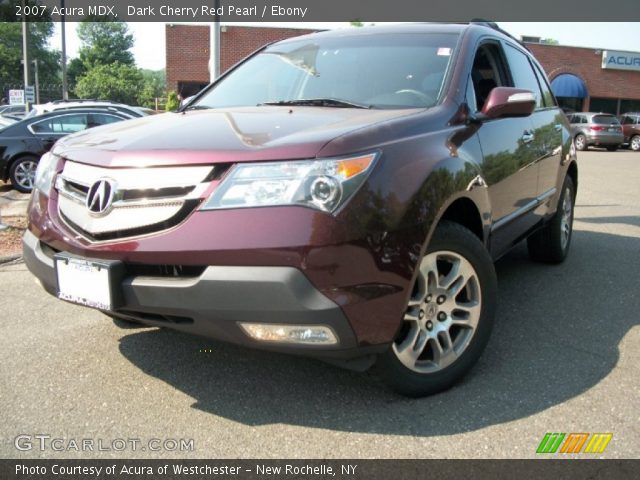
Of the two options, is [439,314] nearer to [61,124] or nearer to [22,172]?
[22,172]

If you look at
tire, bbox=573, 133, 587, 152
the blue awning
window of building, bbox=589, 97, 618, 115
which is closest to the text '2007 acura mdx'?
tire, bbox=573, 133, 587, 152

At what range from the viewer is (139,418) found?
261 cm

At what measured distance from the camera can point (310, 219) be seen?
2.21 metres

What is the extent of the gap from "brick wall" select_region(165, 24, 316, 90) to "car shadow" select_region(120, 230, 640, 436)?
2795 cm

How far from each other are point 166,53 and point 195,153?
29979 millimetres

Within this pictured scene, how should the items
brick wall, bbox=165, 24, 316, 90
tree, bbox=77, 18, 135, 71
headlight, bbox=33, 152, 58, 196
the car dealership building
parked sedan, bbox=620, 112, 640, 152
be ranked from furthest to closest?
tree, bbox=77, 18, 135, 71 < the car dealership building < brick wall, bbox=165, 24, 316, 90 < parked sedan, bbox=620, 112, 640, 152 < headlight, bbox=33, 152, 58, 196

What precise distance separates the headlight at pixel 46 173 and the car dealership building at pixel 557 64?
28256mm

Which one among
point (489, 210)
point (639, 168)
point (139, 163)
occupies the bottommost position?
point (639, 168)

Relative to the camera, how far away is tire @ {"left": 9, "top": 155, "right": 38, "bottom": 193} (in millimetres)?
10359

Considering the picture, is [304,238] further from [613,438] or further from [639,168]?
[639,168]

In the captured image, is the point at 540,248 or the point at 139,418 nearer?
the point at 139,418

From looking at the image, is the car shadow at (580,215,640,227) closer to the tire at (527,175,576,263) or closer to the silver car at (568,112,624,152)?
the tire at (527,175,576,263)

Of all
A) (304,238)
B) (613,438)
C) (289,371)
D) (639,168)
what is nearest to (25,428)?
(289,371)

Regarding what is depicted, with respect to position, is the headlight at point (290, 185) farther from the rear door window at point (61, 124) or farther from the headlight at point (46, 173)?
the rear door window at point (61, 124)
